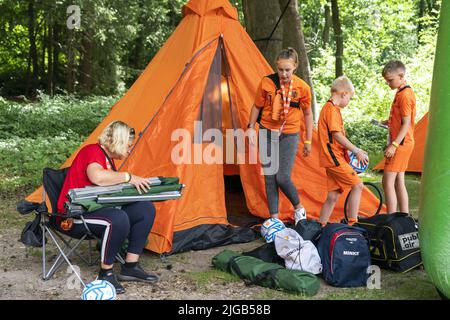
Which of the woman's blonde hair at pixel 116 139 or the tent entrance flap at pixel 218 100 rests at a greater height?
the tent entrance flap at pixel 218 100

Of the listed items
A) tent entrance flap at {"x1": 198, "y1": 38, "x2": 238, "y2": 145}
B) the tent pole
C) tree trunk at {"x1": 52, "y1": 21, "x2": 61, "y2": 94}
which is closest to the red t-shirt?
tent entrance flap at {"x1": 198, "y1": 38, "x2": 238, "y2": 145}

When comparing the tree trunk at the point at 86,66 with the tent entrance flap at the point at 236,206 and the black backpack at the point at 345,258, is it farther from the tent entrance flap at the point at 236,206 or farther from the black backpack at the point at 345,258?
the black backpack at the point at 345,258

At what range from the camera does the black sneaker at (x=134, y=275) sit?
4.31m

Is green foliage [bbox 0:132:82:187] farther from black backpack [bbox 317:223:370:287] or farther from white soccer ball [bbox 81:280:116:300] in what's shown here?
black backpack [bbox 317:223:370:287]

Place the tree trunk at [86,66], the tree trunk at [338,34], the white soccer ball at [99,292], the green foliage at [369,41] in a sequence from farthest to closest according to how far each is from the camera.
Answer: the green foliage at [369,41]
the tree trunk at [86,66]
the tree trunk at [338,34]
the white soccer ball at [99,292]

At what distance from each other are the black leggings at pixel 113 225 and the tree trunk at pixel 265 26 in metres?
3.67

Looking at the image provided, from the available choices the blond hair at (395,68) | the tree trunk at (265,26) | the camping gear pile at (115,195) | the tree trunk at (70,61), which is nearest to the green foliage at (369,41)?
the tree trunk at (70,61)

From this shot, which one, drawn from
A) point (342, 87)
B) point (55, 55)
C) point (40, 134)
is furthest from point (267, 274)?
point (55, 55)

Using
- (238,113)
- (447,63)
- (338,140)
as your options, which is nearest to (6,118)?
(238,113)

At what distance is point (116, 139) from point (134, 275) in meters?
0.98

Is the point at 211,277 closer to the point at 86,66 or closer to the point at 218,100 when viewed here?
the point at 218,100

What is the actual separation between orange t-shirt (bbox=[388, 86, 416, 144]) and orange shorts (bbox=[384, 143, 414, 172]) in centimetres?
5
